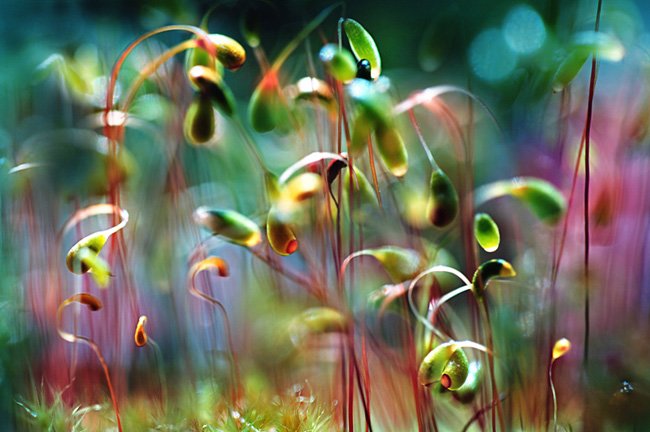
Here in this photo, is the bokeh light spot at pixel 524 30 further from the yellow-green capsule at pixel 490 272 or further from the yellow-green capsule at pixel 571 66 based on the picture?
the yellow-green capsule at pixel 490 272

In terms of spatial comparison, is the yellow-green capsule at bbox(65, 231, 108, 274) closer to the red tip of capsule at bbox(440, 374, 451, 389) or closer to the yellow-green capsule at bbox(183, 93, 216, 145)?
the yellow-green capsule at bbox(183, 93, 216, 145)

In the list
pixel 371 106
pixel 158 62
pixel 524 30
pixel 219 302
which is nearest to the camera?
pixel 371 106

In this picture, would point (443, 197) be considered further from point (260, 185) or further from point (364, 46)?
point (260, 185)

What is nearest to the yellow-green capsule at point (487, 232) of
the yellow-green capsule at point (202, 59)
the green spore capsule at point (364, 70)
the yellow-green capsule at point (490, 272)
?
the yellow-green capsule at point (490, 272)

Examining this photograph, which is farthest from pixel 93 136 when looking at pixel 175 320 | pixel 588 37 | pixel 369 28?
pixel 588 37

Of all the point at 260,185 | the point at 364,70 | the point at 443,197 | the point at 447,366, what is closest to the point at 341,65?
Answer: the point at 364,70

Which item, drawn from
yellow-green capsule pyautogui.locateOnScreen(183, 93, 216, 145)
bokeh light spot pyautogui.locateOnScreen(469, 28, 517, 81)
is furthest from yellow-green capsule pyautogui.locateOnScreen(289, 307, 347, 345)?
bokeh light spot pyautogui.locateOnScreen(469, 28, 517, 81)
